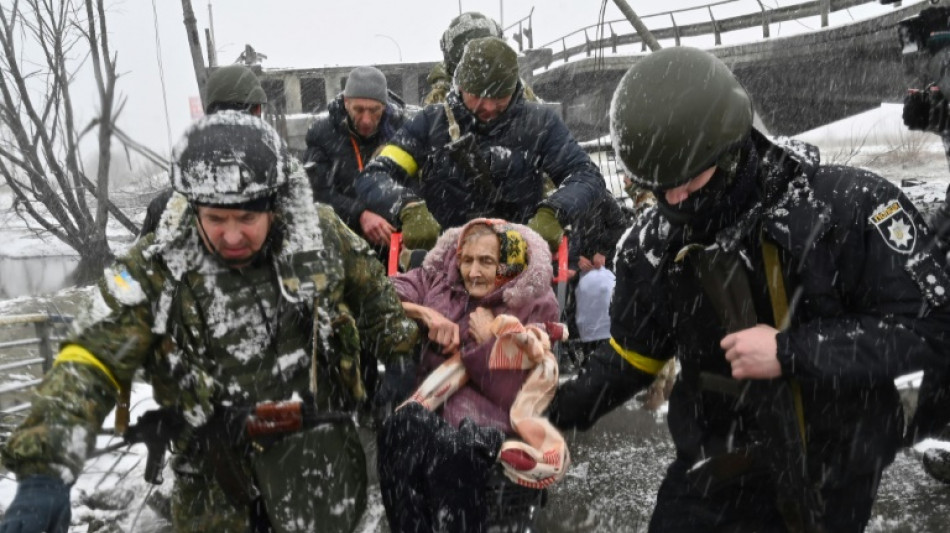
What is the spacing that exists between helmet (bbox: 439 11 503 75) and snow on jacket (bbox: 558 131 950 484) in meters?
3.59

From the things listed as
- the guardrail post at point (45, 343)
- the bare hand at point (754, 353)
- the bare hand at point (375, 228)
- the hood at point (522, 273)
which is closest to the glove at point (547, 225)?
the hood at point (522, 273)

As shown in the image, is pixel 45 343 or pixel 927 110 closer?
pixel 927 110

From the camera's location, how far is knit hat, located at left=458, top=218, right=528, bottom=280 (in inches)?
159

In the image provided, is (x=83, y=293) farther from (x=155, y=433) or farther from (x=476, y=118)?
(x=155, y=433)

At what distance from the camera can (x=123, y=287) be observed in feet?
8.03

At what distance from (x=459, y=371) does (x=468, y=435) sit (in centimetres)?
50

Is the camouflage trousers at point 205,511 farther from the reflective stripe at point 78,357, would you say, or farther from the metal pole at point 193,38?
the metal pole at point 193,38

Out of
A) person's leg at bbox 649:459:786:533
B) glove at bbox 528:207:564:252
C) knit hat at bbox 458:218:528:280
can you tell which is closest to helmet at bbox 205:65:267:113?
knit hat at bbox 458:218:528:280

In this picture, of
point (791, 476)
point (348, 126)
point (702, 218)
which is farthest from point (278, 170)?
point (348, 126)

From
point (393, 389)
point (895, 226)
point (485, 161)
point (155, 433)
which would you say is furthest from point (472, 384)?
point (895, 226)

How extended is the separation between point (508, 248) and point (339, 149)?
82.0 inches

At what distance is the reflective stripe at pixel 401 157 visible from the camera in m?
4.58

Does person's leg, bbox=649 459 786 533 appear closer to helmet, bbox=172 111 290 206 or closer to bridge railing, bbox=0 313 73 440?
helmet, bbox=172 111 290 206

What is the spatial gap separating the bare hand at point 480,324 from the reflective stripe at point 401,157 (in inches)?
40.5
